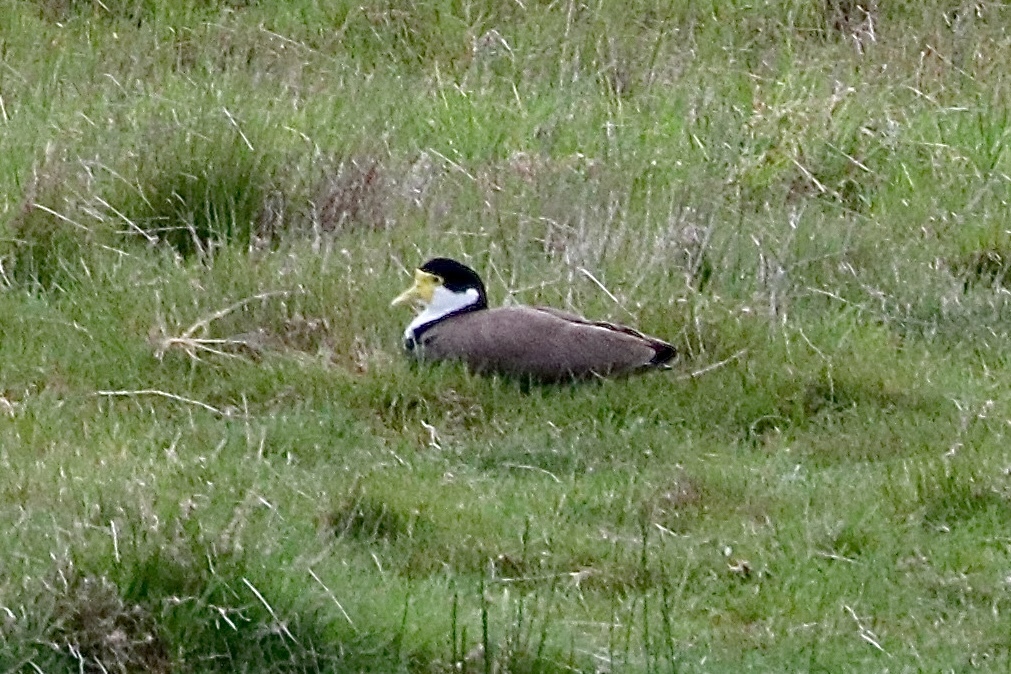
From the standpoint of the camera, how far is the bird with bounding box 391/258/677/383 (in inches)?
258

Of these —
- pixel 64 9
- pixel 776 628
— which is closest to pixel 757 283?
pixel 776 628

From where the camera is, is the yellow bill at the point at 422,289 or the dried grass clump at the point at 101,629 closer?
→ the dried grass clump at the point at 101,629

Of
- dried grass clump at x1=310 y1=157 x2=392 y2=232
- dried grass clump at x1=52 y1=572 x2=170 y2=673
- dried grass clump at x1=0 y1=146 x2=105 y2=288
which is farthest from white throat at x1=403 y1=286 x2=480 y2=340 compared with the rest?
dried grass clump at x1=52 y1=572 x2=170 y2=673

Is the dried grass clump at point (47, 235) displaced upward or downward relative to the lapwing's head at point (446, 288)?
downward

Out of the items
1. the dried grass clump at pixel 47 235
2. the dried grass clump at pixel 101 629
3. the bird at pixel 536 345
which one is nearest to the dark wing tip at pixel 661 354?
the bird at pixel 536 345

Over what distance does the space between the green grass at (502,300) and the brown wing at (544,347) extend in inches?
3.8

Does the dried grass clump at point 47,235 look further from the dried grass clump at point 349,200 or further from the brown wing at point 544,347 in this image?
the brown wing at point 544,347

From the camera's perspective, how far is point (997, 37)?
1036 cm

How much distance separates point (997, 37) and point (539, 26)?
242cm

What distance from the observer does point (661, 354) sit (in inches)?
262

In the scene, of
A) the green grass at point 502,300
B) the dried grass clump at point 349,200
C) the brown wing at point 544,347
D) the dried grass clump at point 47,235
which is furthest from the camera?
the dried grass clump at point 349,200

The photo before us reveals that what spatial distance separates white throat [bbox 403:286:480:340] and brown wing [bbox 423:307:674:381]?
159 mm

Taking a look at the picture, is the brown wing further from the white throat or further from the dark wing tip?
the white throat

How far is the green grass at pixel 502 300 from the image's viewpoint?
4.89 meters
